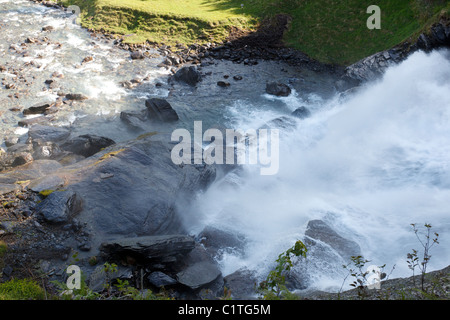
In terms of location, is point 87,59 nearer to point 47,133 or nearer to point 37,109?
point 37,109

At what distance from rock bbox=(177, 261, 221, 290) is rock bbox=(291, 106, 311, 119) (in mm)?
14966

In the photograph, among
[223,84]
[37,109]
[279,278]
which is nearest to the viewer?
[279,278]

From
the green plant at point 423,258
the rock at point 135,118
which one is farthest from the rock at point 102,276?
the rock at point 135,118

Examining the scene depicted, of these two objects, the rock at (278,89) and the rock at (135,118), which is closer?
the rock at (135,118)

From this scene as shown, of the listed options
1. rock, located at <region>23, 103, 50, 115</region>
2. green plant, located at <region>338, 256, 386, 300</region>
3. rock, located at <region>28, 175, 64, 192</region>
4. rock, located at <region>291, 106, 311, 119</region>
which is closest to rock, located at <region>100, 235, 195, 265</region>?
rock, located at <region>28, 175, 64, 192</region>

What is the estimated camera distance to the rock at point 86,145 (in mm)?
20422

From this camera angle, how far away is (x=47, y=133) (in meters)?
21.6

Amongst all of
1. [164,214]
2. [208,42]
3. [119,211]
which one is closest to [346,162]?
[164,214]

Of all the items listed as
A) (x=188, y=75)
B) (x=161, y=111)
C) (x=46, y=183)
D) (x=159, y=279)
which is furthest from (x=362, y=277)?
(x=188, y=75)

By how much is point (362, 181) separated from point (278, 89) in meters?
12.0

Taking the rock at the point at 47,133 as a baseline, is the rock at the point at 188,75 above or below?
above

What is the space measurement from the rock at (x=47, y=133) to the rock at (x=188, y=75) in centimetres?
1070

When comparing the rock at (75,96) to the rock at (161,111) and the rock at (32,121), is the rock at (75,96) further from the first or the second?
the rock at (161,111)
